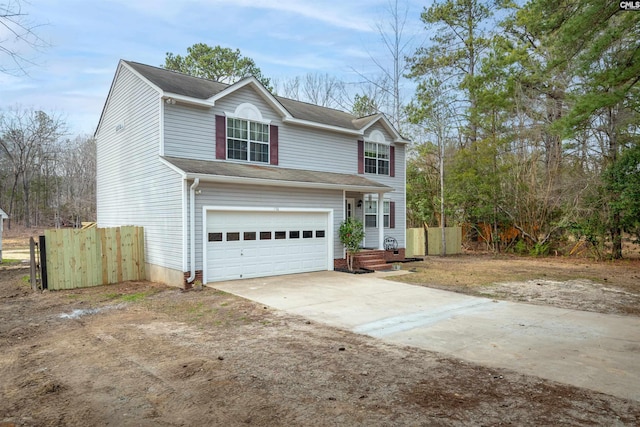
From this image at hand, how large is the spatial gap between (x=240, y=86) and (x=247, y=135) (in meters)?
1.55

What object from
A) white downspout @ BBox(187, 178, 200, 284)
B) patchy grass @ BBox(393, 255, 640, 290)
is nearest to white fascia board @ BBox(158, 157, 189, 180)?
white downspout @ BBox(187, 178, 200, 284)

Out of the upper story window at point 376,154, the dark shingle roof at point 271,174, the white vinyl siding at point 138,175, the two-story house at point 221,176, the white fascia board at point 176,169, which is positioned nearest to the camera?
the white fascia board at point 176,169

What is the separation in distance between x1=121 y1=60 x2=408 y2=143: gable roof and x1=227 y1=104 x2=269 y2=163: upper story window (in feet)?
2.46

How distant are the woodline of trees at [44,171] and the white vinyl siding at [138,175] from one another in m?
21.0

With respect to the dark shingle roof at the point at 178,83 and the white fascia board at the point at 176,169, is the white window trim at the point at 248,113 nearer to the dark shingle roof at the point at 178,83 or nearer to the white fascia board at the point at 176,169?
the dark shingle roof at the point at 178,83

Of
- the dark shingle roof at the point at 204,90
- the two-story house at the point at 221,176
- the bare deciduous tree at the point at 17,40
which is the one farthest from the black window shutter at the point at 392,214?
the bare deciduous tree at the point at 17,40

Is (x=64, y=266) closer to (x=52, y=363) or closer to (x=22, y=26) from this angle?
(x=52, y=363)

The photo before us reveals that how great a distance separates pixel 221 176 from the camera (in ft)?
33.7

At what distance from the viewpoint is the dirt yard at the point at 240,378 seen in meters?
3.50

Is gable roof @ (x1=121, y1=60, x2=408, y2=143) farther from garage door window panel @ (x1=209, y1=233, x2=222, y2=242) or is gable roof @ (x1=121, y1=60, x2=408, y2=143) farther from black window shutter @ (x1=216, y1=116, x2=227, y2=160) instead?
garage door window panel @ (x1=209, y1=233, x2=222, y2=242)

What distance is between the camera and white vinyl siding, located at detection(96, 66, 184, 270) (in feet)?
35.6

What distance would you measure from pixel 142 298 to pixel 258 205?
406 cm

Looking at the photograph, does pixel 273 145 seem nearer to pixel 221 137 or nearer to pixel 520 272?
pixel 221 137

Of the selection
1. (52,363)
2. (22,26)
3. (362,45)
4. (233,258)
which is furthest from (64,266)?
(362,45)
